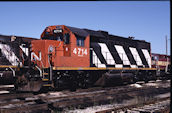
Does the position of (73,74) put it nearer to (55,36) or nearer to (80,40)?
(80,40)

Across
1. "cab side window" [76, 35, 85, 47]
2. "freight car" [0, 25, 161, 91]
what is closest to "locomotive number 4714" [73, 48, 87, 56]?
"freight car" [0, 25, 161, 91]

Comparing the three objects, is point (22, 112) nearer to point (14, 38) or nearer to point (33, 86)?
point (33, 86)

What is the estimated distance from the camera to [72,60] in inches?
480

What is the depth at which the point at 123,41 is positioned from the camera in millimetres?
17031

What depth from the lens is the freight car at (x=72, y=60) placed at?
1119 cm

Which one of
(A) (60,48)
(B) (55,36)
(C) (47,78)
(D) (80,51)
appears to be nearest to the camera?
(C) (47,78)

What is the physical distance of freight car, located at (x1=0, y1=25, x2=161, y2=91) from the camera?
11188mm

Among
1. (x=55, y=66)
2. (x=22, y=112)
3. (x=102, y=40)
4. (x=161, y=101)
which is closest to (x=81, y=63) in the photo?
(x=55, y=66)

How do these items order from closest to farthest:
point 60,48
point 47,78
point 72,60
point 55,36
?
point 47,78 < point 60,48 < point 72,60 < point 55,36

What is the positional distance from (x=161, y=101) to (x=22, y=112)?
19.2 feet

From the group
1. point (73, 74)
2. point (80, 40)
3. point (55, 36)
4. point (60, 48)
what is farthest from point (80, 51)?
point (55, 36)

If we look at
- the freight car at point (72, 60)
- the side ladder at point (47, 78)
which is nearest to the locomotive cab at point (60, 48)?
the freight car at point (72, 60)

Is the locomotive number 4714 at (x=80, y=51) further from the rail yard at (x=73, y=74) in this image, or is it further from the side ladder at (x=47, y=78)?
the side ladder at (x=47, y=78)

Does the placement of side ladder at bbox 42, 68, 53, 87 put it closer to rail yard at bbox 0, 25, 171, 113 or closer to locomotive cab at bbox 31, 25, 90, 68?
rail yard at bbox 0, 25, 171, 113
